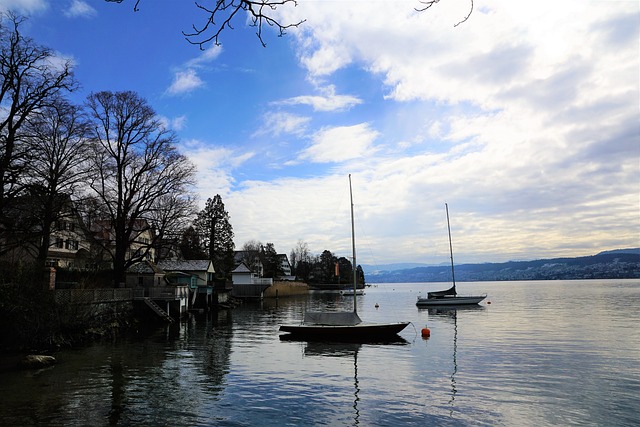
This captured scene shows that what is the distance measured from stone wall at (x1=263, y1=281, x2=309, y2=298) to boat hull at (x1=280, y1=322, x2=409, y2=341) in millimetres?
59823

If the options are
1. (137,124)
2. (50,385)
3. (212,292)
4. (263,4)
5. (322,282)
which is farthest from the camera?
(322,282)

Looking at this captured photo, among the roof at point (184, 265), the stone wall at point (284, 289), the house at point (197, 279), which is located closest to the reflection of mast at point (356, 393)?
the house at point (197, 279)

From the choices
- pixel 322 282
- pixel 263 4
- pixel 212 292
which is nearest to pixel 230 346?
pixel 263 4

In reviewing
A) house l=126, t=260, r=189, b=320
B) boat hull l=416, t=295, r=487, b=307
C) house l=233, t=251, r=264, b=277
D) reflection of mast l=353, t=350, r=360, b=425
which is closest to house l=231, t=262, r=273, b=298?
house l=126, t=260, r=189, b=320

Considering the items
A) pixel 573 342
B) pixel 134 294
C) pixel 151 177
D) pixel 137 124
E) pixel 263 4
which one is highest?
pixel 137 124

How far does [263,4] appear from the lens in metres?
4.97

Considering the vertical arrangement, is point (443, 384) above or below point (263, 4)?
below

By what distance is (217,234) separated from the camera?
3679 inches

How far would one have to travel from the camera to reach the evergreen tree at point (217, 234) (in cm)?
9188

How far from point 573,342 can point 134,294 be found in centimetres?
3554

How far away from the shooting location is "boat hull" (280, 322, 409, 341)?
30938 millimetres

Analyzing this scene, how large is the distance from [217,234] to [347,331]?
66.9 m

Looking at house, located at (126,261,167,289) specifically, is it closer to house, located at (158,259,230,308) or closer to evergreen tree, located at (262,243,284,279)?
house, located at (158,259,230,308)

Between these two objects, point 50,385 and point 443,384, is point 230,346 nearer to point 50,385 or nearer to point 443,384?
point 50,385
